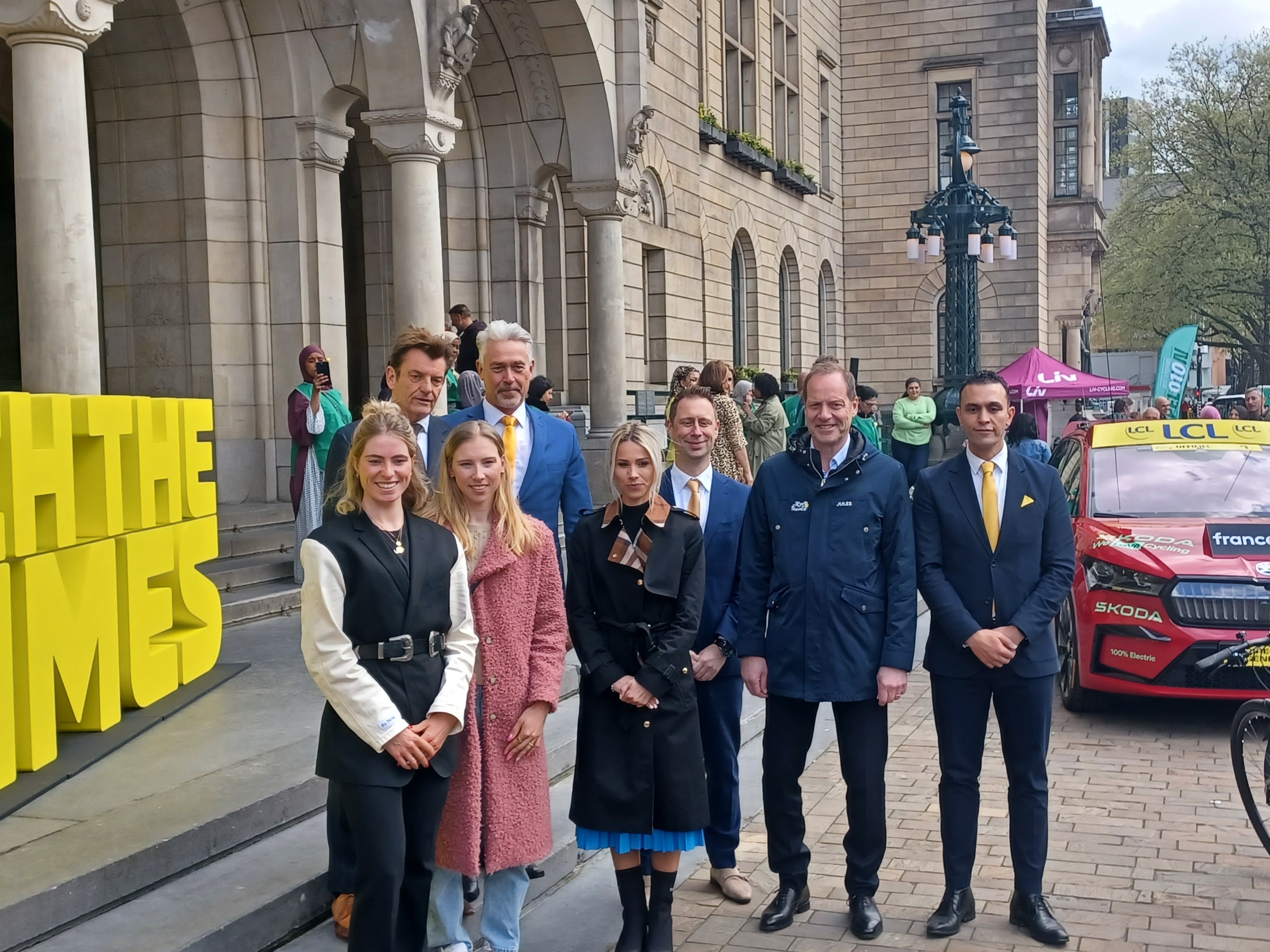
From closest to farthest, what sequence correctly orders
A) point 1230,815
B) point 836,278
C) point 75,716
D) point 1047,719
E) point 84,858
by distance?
1. point 84,858
2. point 1047,719
3. point 75,716
4. point 1230,815
5. point 836,278

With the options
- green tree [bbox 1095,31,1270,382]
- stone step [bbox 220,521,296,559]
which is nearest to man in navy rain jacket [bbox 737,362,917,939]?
stone step [bbox 220,521,296,559]

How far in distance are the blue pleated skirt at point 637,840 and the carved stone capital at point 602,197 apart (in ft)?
38.0

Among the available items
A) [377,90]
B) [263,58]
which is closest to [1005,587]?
[377,90]

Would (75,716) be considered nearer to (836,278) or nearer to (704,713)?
(704,713)

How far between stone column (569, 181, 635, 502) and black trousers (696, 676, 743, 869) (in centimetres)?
1008

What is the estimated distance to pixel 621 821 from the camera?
14.0ft

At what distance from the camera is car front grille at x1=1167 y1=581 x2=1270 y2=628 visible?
723 cm

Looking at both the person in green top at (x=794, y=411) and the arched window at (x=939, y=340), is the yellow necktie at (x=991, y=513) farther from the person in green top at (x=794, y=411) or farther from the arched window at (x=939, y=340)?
the arched window at (x=939, y=340)

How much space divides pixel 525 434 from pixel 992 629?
1882 millimetres

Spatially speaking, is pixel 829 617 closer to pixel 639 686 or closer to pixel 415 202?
pixel 639 686

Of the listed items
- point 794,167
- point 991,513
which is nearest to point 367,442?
point 991,513

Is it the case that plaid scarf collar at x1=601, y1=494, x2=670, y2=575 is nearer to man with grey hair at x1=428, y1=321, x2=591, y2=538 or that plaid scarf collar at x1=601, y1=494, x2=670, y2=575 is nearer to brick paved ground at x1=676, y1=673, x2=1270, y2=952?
man with grey hair at x1=428, y1=321, x2=591, y2=538

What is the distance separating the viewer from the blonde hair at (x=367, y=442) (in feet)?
12.4

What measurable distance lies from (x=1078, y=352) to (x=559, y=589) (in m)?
37.7
